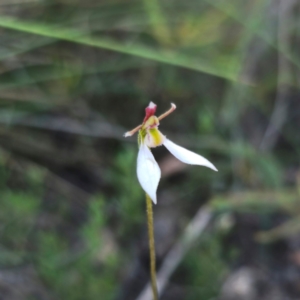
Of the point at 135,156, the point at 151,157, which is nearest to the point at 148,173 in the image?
the point at 151,157

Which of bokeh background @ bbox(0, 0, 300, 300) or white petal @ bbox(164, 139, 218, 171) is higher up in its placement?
bokeh background @ bbox(0, 0, 300, 300)

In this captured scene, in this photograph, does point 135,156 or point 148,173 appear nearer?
point 148,173

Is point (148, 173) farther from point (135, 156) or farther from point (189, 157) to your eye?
point (135, 156)

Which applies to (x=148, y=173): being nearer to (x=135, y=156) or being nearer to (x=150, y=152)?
(x=150, y=152)

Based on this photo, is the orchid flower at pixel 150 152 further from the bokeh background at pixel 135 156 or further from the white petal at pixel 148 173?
the bokeh background at pixel 135 156

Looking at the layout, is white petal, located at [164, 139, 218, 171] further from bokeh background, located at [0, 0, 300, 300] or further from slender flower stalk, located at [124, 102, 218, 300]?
bokeh background, located at [0, 0, 300, 300]

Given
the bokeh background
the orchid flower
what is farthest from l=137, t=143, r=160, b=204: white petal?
the bokeh background

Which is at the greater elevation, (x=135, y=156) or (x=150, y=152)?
(x=135, y=156)
